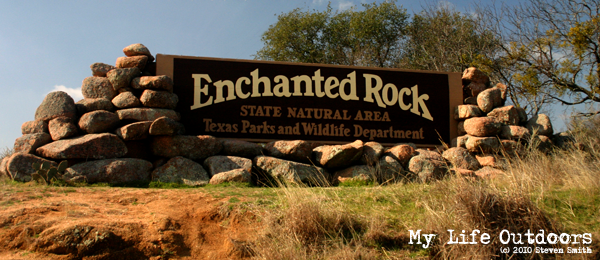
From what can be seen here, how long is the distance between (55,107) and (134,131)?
84.9 inches

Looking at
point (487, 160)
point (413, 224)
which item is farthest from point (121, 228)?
point (487, 160)

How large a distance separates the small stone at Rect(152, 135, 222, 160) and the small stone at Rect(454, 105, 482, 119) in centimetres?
750

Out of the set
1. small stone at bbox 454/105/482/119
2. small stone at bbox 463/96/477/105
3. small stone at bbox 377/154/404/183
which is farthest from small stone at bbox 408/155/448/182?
small stone at bbox 463/96/477/105

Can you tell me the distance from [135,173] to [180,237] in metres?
4.22

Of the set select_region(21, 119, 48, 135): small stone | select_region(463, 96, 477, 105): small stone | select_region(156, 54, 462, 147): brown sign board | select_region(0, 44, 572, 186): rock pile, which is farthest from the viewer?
select_region(463, 96, 477, 105): small stone

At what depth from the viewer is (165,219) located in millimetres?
5973

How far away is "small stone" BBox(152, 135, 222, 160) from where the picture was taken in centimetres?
990

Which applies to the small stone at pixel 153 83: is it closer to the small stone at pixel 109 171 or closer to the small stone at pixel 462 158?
the small stone at pixel 109 171

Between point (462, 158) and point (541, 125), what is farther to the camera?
point (541, 125)

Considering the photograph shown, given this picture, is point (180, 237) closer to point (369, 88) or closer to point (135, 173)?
point (135, 173)

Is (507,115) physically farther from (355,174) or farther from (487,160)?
(355,174)

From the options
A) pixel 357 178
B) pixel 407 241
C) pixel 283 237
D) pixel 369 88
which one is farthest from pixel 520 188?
pixel 369 88

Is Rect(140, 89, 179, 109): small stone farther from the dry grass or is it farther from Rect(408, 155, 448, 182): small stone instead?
Rect(408, 155, 448, 182): small stone

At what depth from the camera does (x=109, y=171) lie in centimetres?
898
